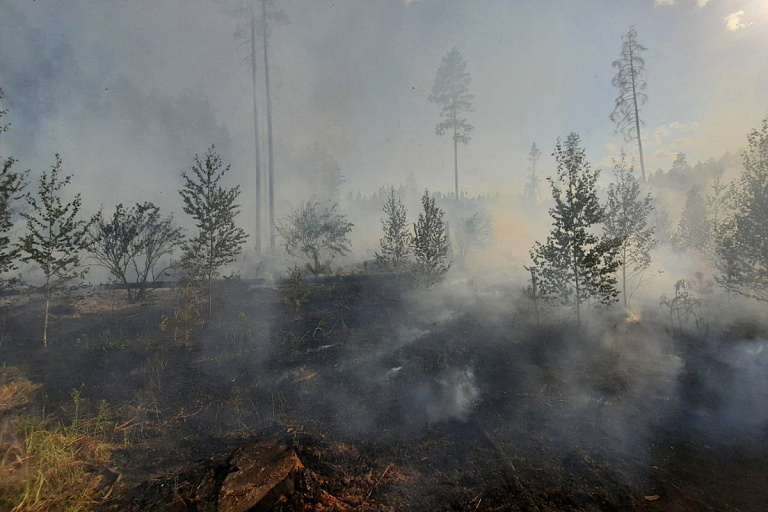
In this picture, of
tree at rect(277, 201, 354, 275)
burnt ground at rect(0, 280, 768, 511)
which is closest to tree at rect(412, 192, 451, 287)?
burnt ground at rect(0, 280, 768, 511)

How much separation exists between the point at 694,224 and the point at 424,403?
26.7 metres

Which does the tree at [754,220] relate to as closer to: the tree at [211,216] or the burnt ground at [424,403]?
the burnt ground at [424,403]

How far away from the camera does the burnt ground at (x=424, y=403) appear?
16.3 feet

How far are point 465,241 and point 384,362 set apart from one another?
2259 centimetres

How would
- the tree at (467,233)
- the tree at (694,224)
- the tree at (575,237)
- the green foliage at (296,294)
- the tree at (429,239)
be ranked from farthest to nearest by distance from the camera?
the tree at (467,233) → the tree at (694,224) → the tree at (429,239) → the green foliage at (296,294) → the tree at (575,237)

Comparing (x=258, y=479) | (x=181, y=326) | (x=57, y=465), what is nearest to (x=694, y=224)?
(x=258, y=479)

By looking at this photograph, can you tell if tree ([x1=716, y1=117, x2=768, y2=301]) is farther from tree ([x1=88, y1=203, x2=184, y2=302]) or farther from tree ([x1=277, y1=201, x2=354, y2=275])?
tree ([x1=88, y1=203, x2=184, y2=302])

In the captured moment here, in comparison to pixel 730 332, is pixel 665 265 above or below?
above

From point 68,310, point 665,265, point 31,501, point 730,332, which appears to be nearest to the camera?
point 31,501

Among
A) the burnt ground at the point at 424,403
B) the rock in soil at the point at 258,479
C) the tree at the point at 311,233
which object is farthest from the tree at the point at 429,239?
the rock in soil at the point at 258,479

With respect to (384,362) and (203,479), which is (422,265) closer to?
(384,362)

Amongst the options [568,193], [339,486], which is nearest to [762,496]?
[339,486]

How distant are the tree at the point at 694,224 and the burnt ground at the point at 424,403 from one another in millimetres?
11552

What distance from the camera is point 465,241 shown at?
99.0ft
